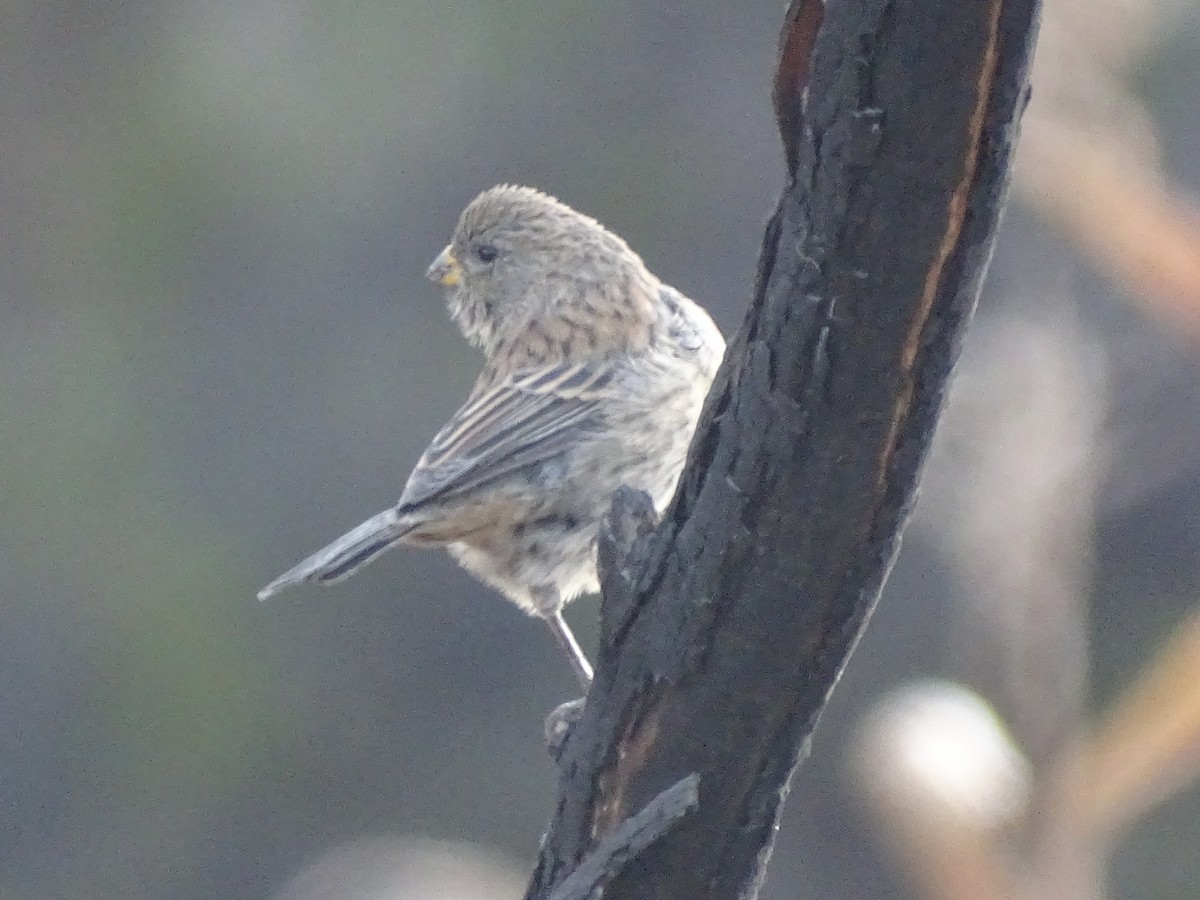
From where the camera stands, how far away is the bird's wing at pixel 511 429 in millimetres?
Answer: 4250

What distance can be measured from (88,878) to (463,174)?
4156mm

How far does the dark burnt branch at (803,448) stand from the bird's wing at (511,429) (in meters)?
1.60

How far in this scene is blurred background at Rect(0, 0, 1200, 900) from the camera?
8711 mm

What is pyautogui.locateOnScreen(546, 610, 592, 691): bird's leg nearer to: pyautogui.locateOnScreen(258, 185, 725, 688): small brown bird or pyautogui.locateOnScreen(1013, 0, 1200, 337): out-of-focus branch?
pyautogui.locateOnScreen(258, 185, 725, 688): small brown bird

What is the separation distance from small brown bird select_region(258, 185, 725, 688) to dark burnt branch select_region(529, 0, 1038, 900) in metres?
1.53

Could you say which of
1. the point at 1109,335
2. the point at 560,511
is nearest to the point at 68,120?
the point at 1109,335

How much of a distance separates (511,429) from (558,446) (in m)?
0.14

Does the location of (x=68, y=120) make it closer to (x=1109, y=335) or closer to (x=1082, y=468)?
(x=1109, y=335)

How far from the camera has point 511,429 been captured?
14.5ft

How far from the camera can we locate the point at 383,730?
9.85 meters

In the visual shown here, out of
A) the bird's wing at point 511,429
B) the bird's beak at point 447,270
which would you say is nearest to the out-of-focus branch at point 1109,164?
the bird's wing at point 511,429

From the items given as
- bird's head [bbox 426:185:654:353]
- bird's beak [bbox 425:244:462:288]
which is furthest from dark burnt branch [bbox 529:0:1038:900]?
bird's beak [bbox 425:244:462:288]

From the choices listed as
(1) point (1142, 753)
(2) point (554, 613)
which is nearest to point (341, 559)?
(2) point (554, 613)

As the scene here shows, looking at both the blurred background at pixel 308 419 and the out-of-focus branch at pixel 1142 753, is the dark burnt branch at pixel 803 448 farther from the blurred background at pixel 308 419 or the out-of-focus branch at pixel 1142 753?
the blurred background at pixel 308 419
